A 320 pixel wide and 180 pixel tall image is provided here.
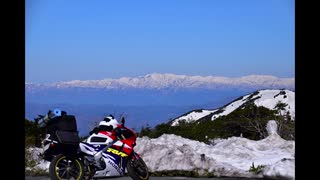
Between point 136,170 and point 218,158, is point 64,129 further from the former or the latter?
point 218,158

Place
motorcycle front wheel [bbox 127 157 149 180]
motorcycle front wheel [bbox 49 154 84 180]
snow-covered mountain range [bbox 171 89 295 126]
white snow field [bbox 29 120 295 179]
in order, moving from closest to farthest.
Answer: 1. motorcycle front wheel [bbox 49 154 84 180]
2. motorcycle front wheel [bbox 127 157 149 180]
3. white snow field [bbox 29 120 295 179]
4. snow-covered mountain range [bbox 171 89 295 126]

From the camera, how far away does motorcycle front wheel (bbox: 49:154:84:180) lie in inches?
201

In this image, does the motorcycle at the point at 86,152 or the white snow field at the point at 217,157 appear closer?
the motorcycle at the point at 86,152

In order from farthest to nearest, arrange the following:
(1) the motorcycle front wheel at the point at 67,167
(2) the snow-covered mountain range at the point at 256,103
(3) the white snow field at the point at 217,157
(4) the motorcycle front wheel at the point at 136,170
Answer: (2) the snow-covered mountain range at the point at 256,103 < (3) the white snow field at the point at 217,157 < (4) the motorcycle front wheel at the point at 136,170 < (1) the motorcycle front wheel at the point at 67,167

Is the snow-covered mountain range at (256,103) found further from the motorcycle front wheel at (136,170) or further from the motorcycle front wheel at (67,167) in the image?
the motorcycle front wheel at (67,167)

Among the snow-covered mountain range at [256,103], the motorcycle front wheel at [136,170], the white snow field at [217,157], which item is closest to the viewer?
the motorcycle front wheel at [136,170]

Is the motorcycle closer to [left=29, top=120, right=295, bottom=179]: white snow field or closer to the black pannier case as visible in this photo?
the black pannier case

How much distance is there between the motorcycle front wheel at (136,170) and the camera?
5.56 m

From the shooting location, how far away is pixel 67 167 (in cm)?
518

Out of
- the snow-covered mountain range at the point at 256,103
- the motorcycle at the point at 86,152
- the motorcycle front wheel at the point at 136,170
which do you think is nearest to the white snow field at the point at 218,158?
the motorcycle front wheel at the point at 136,170

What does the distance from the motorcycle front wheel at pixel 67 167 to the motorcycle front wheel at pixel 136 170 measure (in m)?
0.56

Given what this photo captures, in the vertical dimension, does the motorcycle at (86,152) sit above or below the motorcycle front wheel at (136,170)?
above

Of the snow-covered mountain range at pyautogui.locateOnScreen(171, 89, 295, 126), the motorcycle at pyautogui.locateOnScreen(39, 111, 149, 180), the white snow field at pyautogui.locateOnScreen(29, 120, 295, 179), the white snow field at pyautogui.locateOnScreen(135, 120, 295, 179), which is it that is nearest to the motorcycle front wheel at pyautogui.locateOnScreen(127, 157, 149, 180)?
the motorcycle at pyautogui.locateOnScreen(39, 111, 149, 180)
